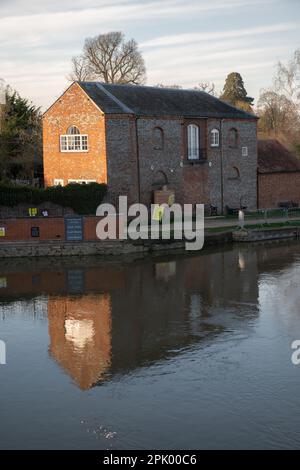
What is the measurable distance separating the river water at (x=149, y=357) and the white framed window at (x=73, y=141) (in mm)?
9164

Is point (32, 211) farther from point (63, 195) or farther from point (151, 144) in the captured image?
point (151, 144)

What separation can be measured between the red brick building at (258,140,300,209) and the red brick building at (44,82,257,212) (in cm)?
74

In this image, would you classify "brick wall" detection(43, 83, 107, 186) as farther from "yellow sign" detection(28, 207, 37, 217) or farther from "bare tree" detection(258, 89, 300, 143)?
"bare tree" detection(258, 89, 300, 143)

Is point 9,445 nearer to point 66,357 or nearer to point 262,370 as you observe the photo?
point 66,357

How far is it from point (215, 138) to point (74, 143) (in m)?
8.27

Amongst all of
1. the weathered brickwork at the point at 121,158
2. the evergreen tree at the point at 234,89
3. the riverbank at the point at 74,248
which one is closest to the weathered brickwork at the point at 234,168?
the weathered brickwork at the point at 121,158

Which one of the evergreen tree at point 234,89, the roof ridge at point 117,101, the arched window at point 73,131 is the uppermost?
the evergreen tree at point 234,89

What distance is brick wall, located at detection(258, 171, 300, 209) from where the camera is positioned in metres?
39.2

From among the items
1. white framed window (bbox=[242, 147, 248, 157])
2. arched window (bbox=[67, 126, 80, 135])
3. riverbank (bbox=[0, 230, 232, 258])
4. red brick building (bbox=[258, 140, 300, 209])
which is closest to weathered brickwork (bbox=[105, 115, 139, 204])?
arched window (bbox=[67, 126, 80, 135])

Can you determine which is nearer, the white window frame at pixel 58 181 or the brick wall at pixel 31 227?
the brick wall at pixel 31 227

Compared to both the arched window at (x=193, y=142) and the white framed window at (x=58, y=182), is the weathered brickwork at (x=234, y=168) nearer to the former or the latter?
the arched window at (x=193, y=142)

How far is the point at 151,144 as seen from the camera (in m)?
33.9

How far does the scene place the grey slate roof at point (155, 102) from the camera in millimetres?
32688
